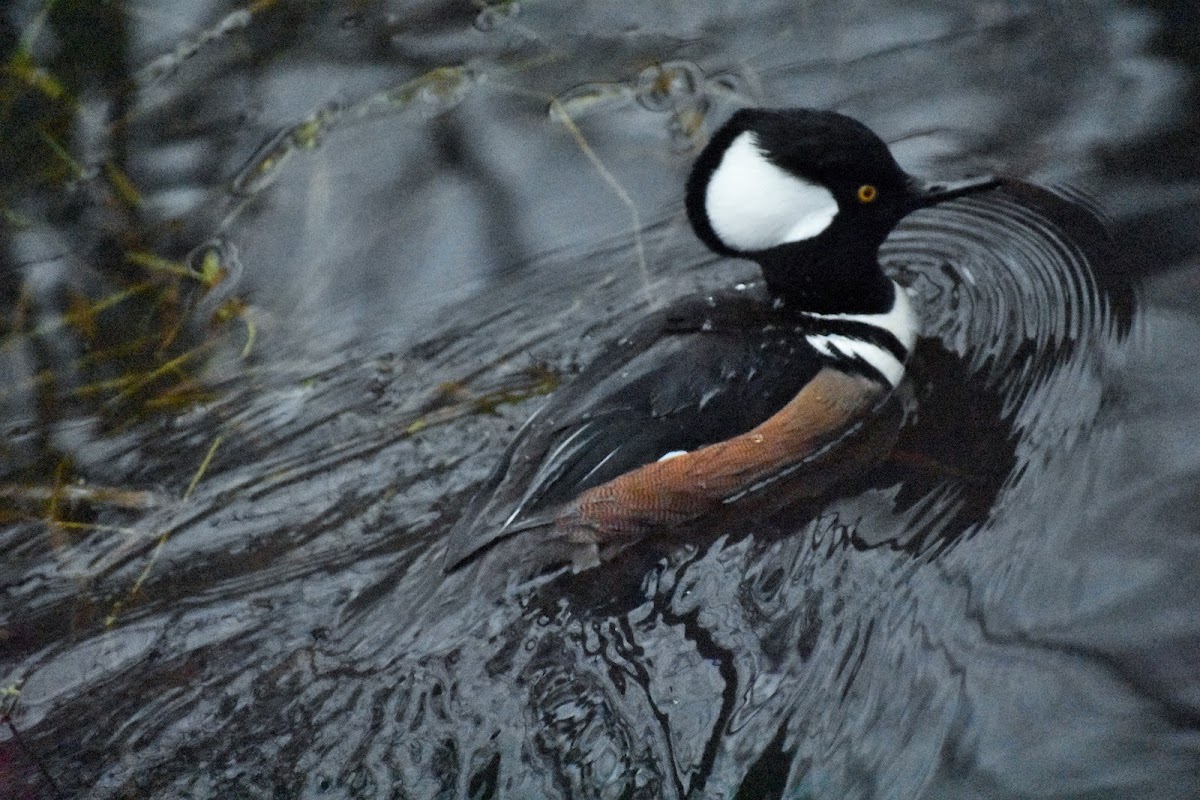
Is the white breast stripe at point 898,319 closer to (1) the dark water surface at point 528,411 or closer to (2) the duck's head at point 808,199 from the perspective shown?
(2) the duck's head at point 808,199

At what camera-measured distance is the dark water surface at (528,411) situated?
3.51m

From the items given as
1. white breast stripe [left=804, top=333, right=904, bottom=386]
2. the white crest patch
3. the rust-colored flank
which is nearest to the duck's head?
the white crest patch

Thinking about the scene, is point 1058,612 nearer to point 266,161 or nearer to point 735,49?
point 735,49

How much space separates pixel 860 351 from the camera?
4379 millimetres

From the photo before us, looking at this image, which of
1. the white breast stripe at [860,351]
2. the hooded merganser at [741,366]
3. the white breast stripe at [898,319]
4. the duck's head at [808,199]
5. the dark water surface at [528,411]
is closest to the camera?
the dark water surface at [528,411]

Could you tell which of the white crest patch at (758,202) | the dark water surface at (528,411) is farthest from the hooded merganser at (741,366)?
the dark water surface at (528,411)

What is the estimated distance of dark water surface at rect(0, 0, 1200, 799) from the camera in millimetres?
3508

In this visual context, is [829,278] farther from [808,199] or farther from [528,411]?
[528,411]

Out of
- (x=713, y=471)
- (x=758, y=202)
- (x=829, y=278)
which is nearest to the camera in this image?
(x=713, y=471)

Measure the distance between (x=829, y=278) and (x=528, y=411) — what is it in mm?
1030

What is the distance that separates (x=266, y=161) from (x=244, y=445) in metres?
1.52

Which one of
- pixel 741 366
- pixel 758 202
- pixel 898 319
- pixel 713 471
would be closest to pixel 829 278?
pixel 898 319

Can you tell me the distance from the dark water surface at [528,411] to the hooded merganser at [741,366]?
0.15m

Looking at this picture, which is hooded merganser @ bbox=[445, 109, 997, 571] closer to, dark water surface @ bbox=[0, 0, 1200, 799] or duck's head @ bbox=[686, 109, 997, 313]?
duck's head @ bbox=[686, 109, 997, 313]
